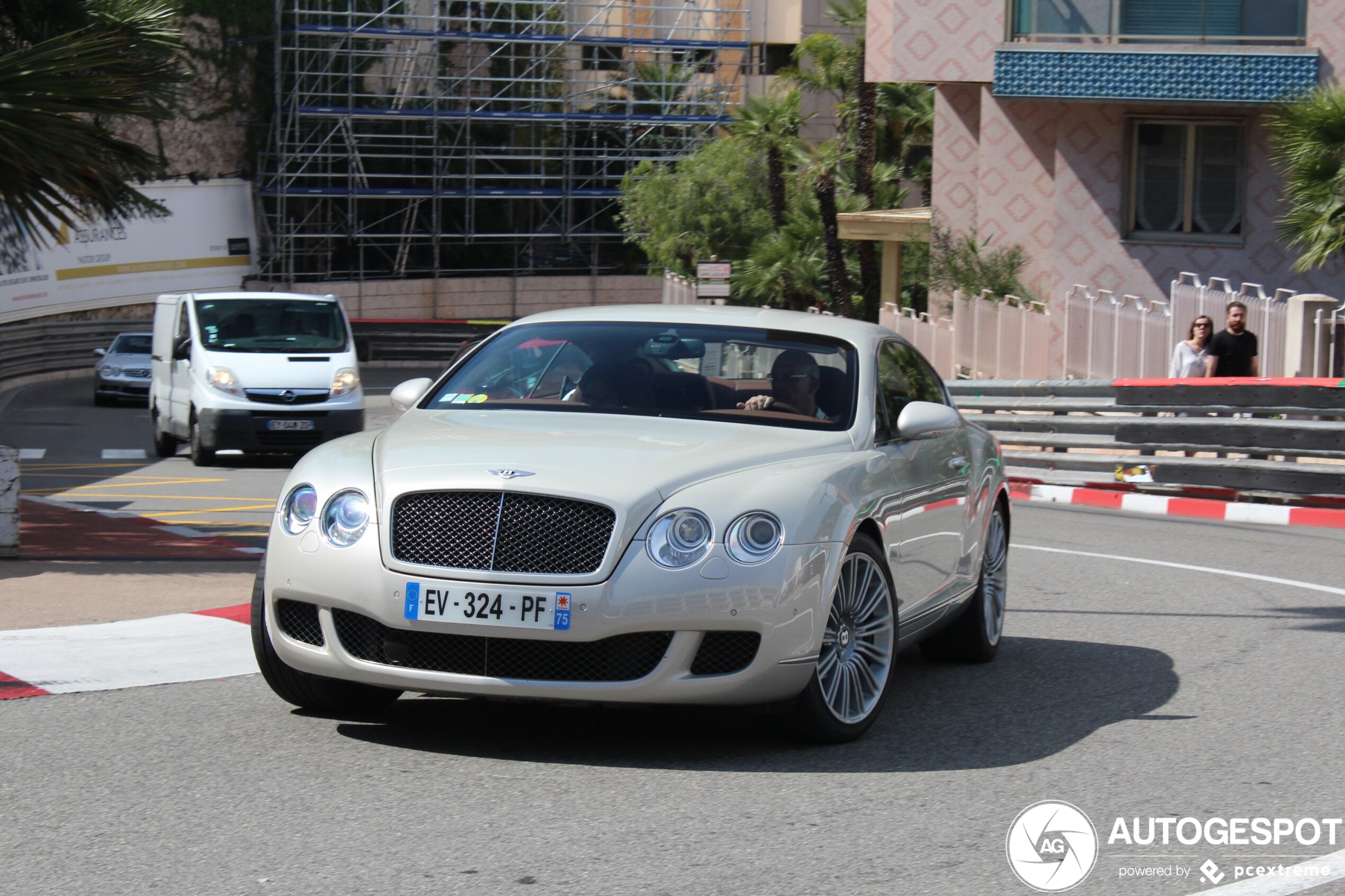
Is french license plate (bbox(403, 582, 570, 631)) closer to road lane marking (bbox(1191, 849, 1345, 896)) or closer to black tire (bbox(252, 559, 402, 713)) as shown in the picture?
black tire (bbox(252, 559, 402, 713))

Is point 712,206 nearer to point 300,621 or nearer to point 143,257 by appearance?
point 143,257

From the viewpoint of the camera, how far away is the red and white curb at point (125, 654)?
21.9 feet

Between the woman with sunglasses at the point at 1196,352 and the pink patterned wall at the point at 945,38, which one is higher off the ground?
the pink patterned wall at the point at 945,38

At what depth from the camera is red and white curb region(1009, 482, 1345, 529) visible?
47.4 ft

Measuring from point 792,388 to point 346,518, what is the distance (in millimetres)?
1943

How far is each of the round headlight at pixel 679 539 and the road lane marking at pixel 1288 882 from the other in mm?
1817

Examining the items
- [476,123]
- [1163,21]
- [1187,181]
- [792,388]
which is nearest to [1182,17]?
[1163,21]

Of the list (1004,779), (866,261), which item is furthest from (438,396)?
(866,261)

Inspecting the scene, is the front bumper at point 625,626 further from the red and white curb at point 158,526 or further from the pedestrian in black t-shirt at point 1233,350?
the pedestrian in black t-shirt at point 1233,350

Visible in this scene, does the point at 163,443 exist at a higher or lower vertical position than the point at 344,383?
lower

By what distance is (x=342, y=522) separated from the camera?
5609 mm

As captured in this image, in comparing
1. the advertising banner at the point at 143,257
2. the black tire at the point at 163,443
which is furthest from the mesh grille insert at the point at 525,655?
the advertising banner at the point at 143,257

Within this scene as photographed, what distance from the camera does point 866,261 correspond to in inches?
1425

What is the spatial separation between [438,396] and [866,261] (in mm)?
29974
